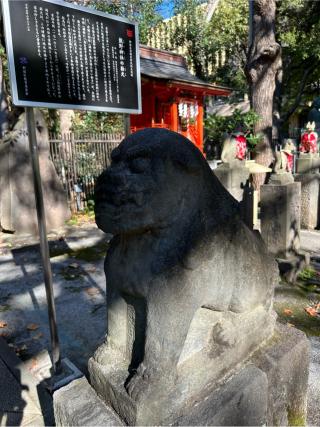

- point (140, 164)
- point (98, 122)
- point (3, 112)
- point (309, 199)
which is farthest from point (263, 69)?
point (140, 164)

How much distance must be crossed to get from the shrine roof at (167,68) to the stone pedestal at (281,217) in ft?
24.1

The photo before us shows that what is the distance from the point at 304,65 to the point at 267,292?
20.5m

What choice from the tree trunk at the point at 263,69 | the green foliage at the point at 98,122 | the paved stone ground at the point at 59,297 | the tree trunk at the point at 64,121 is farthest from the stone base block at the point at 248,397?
the tree trunk at the point at 64,121

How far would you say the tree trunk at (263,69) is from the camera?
757cm

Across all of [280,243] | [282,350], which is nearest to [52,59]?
[282,350]

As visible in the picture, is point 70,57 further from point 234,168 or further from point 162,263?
point 234,168

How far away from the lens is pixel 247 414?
1537 millimetres

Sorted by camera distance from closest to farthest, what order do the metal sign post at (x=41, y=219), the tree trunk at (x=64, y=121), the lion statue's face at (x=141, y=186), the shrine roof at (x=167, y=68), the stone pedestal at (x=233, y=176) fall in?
the lion statue's face at (x=141, y=186)
the metal sign post at (x=41, y=219)
the stone pedestal at (x=233, y=176)
the tree trunk at (x=64, y=121)
the shrine roof at (x=167, y=68)

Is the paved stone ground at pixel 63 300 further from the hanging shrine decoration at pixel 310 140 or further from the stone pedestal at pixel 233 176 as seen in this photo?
the hanging shrine decoration at pixel 310 140

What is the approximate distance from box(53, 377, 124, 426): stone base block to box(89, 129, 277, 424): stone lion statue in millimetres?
57

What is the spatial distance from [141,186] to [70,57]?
56.1 inches

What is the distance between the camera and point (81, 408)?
1484 mm

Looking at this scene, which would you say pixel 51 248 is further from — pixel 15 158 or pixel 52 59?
pixel 52 59

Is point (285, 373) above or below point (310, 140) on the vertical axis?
below
